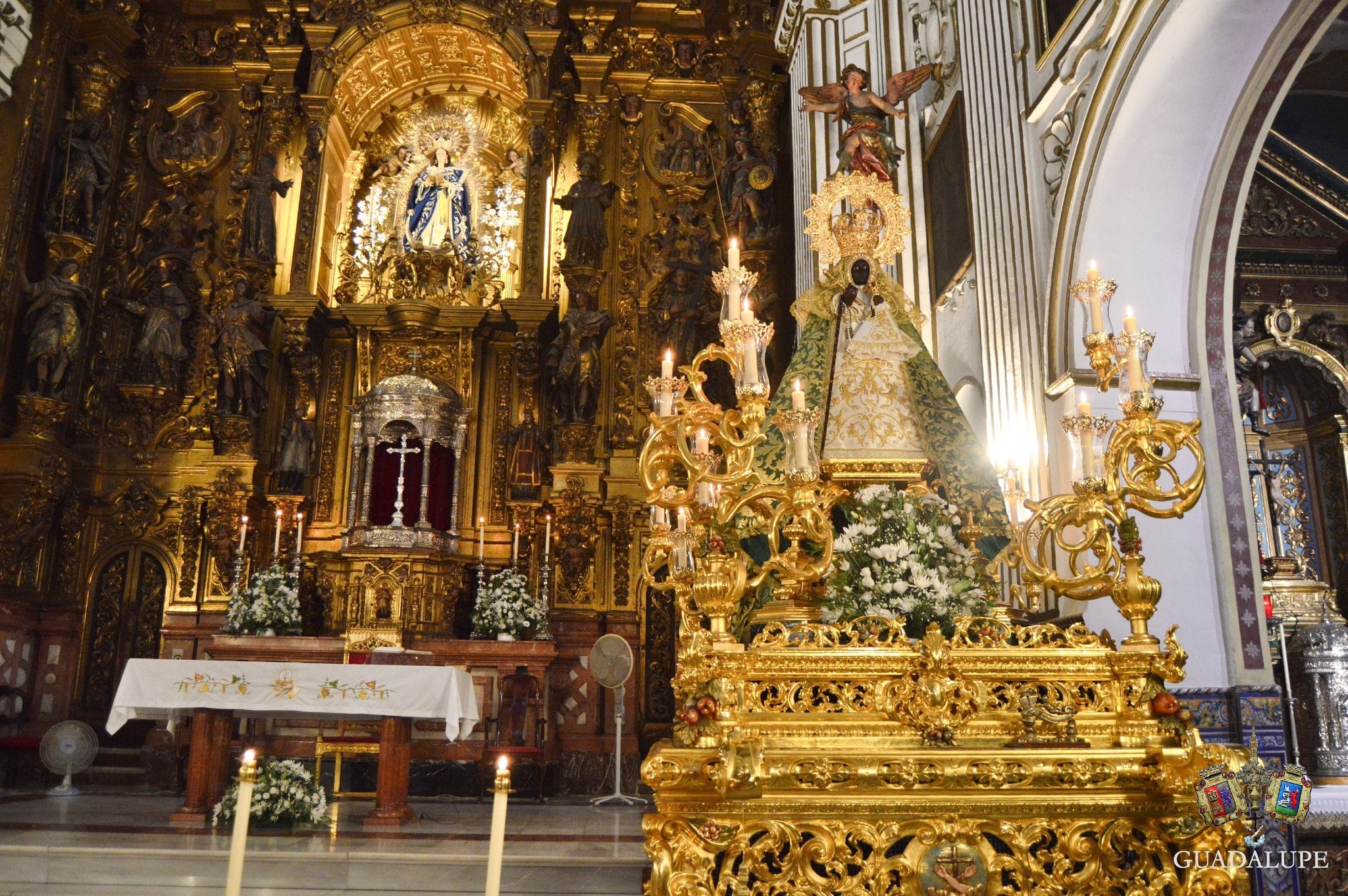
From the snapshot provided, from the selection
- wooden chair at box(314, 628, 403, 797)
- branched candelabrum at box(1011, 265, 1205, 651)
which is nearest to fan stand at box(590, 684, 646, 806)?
wooden chair at box(314, 628, 403, 797)

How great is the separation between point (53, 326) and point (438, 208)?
426 centimetres

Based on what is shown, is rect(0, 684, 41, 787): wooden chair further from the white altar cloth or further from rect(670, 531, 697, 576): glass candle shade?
rect(670, 531, 697, 576): glass candle shade

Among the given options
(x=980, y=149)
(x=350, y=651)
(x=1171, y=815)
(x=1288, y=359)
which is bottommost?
(x=1171, y=815)

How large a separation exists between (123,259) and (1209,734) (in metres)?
11.5

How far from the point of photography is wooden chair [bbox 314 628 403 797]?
745cm

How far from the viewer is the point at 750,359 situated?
3.41 m

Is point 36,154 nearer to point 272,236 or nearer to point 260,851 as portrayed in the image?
point 272,236

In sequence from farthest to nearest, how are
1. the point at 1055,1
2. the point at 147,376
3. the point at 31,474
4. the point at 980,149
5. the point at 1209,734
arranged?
1. the point at 147,376
2. the point at 31,474
3. the point at 980,149
4. the point at 1055,1
5. the point at 1209,734

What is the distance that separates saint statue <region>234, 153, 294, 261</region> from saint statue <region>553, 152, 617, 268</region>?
10.2ft

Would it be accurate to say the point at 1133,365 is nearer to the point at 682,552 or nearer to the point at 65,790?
the point at 682,552

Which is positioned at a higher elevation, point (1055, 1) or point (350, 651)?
point (1055, 1)

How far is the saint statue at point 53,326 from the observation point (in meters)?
10.2

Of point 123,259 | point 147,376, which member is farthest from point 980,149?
point 123,259

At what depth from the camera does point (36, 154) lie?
10.9 meters
